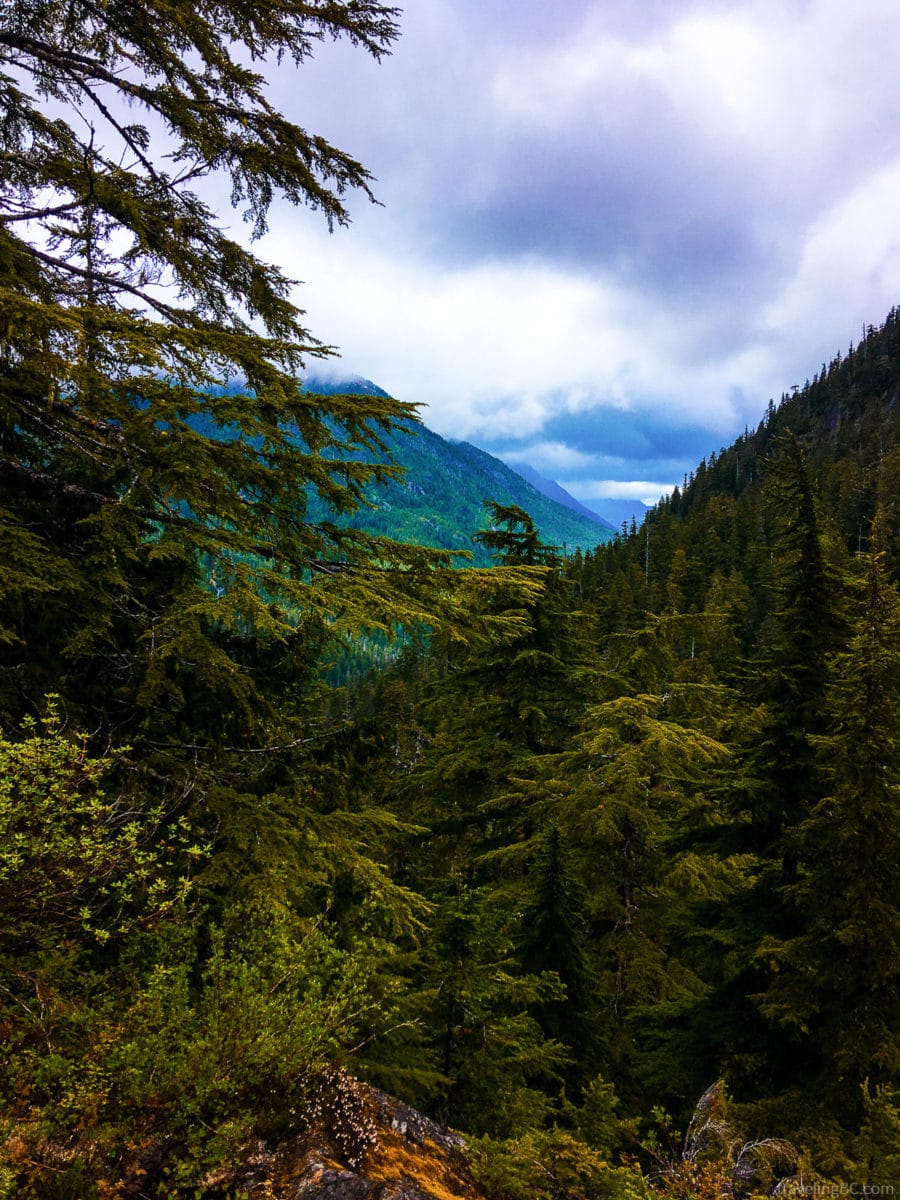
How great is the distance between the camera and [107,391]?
443 centimetres

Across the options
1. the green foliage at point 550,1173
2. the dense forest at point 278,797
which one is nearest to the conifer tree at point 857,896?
the dense forest at point 278,797

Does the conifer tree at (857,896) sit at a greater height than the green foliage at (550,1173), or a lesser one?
greater

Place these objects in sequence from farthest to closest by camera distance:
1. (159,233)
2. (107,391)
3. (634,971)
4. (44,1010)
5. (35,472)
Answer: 1. (634,971)
2. (159,233)
3. (35,472)
4. (107,391)
5. (44,1010)

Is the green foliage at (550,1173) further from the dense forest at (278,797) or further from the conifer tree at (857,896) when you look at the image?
the conifer tree at (857,896)

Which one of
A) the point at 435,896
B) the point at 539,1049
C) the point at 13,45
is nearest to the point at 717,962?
the point at 539,1049

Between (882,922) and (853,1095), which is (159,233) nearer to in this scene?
(882,922)

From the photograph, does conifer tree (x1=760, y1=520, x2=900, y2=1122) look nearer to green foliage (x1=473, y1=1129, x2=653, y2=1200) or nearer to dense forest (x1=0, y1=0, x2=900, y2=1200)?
dense forest (x1=0, y1=0, x2=900, y2=1200)

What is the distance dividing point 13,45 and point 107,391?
4.31m

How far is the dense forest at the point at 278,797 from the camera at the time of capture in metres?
3.38

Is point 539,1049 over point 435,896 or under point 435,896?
under

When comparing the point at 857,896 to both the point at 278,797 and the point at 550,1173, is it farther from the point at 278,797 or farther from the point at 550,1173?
the point at 278,797

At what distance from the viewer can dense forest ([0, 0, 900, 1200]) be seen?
3.38 metres

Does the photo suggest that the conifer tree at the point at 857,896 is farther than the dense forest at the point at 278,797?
Yes

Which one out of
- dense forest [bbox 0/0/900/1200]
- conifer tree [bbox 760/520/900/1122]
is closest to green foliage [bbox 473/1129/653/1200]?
dense forest [bbox 0/0/900/1200]
